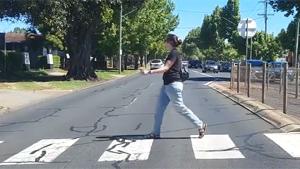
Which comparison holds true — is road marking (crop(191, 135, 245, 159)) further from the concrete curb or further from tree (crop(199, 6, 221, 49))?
tree (crop(199, 6, 221, 49))

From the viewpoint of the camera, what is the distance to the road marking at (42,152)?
9.79m

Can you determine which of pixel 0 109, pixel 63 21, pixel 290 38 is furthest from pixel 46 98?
pixel 290 38

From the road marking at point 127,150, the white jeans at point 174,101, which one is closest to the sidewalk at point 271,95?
the white jeans at point 174,101

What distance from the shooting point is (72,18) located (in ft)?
134

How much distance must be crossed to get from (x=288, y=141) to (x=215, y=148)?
5.15 feet

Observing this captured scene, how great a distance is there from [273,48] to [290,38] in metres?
38.0

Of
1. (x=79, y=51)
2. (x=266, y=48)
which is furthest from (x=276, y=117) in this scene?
(x=266, y=48)

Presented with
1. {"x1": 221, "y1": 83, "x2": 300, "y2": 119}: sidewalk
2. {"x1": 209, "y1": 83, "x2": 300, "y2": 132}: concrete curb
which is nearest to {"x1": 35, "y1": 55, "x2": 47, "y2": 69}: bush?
{"x1": 221, "y1": 83, "x2": 300, "y2": 119}: sidewalk

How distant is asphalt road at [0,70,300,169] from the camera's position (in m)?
9.47

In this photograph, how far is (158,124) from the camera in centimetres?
1208

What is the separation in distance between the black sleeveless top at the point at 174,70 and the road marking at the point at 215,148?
121 centimetres

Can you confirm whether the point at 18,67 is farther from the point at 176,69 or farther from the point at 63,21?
the point at 176,69

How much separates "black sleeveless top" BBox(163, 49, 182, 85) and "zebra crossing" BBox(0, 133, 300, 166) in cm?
119

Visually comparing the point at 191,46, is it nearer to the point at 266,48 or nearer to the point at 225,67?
the point at 266,48
